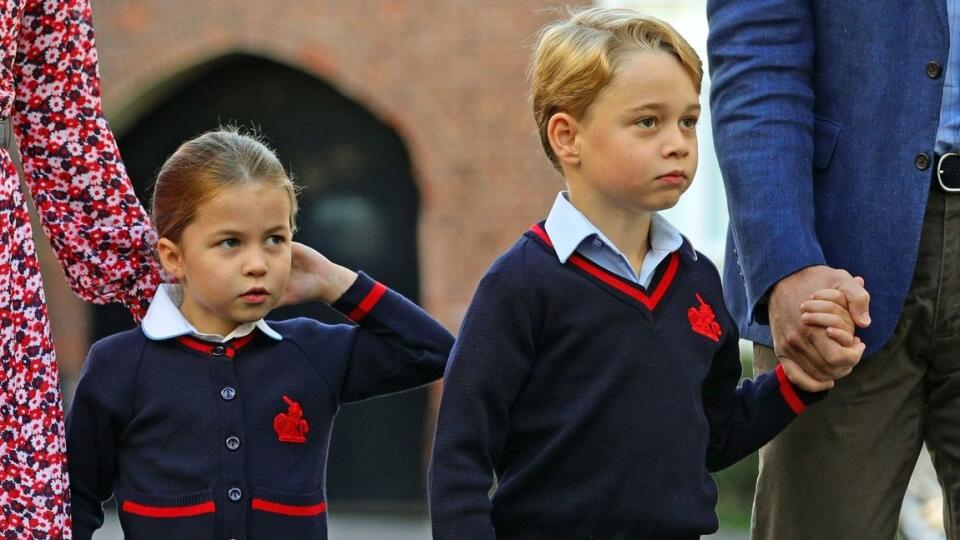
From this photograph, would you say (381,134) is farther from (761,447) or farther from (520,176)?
(761,447)

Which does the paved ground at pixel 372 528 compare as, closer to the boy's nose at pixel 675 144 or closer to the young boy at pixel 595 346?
the young boy at pixel 595 346

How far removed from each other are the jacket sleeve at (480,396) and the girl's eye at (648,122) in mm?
366

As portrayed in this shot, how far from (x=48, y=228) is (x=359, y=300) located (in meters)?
0.69

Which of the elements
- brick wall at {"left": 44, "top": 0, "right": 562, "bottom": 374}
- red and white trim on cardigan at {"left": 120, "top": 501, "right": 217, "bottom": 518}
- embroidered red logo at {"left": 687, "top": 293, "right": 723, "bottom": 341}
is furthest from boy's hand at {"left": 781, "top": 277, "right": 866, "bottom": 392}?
brick wall at {"left": 44, "top": 0, "right": 562, "bottom": 374}

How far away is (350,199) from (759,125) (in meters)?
8.24

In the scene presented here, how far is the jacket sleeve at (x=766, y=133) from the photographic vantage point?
3.19 metres

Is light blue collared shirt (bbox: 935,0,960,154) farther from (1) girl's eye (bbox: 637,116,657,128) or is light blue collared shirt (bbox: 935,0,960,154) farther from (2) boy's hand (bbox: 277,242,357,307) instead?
(2) boy's hand (bbox: 277,242,357,307)

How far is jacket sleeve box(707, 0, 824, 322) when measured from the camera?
10.5ft

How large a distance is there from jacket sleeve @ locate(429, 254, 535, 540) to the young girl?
0.47 m

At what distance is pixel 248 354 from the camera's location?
338 centimetres

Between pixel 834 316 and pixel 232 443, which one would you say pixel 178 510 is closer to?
pixel 232 443

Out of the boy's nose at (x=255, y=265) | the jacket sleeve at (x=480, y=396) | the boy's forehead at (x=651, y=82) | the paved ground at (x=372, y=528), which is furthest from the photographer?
the paved ground at (x=372, y=528)

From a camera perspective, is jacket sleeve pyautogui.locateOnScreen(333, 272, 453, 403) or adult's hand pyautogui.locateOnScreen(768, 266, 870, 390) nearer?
adult's hand pyautogui.locateOnScreen(768, 266, 870, 390)

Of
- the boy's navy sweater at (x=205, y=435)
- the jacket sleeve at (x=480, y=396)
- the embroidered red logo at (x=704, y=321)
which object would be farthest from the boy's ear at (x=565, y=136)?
the boy's navy sweater at (x=205, y=435)
